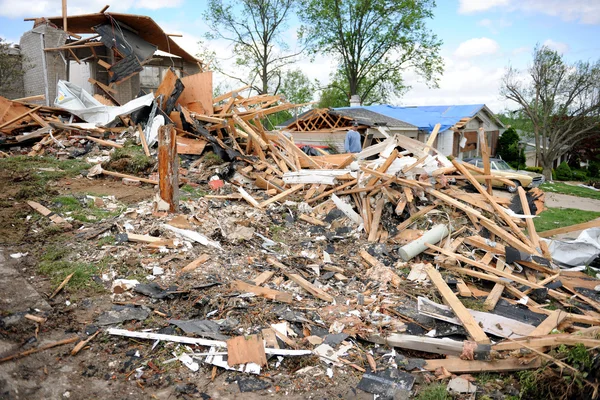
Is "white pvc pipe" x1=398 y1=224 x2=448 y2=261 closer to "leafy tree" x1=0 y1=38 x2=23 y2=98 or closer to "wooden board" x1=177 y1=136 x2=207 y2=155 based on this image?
"wooden board" x1=177 y1=136 x2=207 y2=155

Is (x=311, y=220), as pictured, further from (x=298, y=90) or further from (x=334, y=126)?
(x=298, y=90)

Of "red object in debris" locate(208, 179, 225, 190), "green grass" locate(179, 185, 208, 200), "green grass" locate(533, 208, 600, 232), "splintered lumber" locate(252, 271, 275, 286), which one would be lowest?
"green grass" locate(533, 208, 600, 232)

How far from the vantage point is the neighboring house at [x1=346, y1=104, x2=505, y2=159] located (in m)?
23.9

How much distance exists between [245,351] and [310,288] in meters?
1.46

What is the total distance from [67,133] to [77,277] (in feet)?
23.7

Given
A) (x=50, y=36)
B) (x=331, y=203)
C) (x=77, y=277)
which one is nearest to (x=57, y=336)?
Result: (x=77, y=277)

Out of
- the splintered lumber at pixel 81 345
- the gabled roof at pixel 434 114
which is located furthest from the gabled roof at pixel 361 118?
the splintered lumber at pixel 81 345

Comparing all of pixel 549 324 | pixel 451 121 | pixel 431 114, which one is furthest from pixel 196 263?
pixel 431 114

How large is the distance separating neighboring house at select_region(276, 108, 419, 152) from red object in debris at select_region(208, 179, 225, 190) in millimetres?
9468


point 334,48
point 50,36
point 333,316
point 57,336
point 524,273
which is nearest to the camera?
point 57,336

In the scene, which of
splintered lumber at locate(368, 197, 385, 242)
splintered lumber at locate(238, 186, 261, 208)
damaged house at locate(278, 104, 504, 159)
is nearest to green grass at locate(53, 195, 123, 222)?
splintered lumber at locate(238, 186, 261, 208)

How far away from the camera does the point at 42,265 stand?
4.75 metres

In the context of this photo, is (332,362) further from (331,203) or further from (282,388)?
(331,203)

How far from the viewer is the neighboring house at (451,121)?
23875 millimetres
